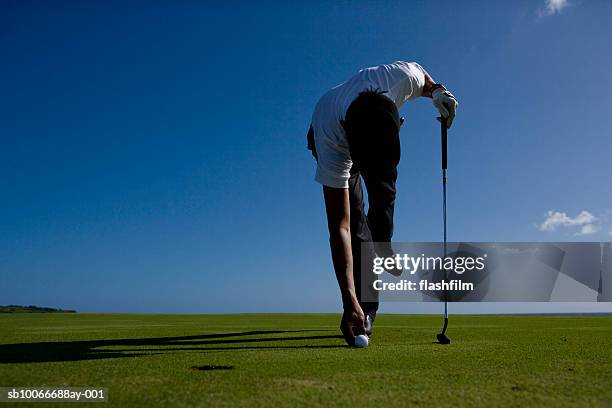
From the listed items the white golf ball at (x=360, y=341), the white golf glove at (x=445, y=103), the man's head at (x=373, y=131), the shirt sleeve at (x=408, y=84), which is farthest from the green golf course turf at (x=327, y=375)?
the white golf glove at (x=445, y=103)

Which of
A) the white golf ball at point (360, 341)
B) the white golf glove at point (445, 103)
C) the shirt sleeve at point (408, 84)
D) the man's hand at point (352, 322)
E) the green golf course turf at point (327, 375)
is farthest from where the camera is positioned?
the white golf glove at point (445, 103)

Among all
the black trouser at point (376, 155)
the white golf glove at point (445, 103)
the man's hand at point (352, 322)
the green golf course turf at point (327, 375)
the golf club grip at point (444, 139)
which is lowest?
the green golf course turf at point (327, 375)

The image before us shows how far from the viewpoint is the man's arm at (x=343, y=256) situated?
11.1 feet

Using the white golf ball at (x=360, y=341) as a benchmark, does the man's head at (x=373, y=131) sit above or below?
above

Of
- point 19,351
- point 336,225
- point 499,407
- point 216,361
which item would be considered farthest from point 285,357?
point 19,351

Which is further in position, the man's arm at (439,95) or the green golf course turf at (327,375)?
the man's arm at (439,95)

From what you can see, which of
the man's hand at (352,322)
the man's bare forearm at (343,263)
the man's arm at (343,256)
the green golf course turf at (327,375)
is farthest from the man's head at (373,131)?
the green golf course turf at (327,375)

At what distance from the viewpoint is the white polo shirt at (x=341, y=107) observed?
11.5ft

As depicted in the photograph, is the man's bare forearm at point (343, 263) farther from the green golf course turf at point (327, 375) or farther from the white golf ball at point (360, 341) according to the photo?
the green golf course turf at point (327, 375)

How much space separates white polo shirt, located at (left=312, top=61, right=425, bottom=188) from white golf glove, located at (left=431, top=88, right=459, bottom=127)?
27 centimetres

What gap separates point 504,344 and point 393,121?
177cm

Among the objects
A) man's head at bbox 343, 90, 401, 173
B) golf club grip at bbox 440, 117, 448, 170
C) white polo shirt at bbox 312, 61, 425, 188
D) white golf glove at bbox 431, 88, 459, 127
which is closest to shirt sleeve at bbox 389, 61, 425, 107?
white polo shirt at bbox 312, 61, 425, 188

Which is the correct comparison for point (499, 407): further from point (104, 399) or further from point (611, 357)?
point (611, 357)

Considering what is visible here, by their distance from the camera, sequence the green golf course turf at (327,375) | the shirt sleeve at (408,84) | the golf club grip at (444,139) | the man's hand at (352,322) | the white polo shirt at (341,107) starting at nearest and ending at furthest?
the green golf course turf at (327,375) → the man's hand at (352,322) → the white polo shirt at (341,107) → the shirt sleeve at (408,84) → the golf club grip at (444,139)
